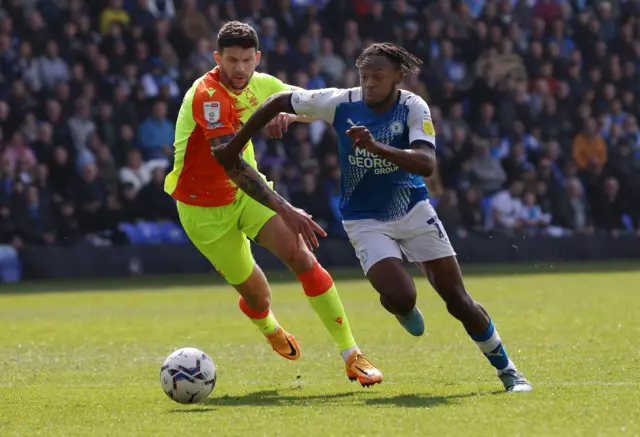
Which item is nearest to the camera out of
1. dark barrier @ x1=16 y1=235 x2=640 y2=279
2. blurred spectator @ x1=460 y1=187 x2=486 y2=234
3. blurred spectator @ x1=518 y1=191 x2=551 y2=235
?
dark barrier @ x1=16 y1=235 x2=640 y2=279

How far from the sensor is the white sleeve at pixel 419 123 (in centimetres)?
788

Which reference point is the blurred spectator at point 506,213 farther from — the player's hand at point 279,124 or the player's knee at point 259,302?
the player's hand at point 279,124

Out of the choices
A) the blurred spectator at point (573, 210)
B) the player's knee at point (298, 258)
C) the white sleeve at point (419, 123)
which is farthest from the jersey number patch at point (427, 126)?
the blurred spectator at point (573, 210)

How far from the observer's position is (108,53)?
21.9 m

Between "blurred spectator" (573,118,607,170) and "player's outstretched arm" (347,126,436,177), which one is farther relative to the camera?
"blurred spectator" (573,118,607,170)

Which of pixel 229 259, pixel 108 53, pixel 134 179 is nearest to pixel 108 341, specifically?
pixel 229 259

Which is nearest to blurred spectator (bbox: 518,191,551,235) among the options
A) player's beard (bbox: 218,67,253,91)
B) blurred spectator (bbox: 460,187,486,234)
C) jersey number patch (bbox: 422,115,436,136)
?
blurred spectator (bbox: 460,187,486,234)

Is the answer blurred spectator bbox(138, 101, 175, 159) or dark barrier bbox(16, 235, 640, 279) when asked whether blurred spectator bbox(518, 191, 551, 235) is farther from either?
blurred spectator bbox(138, 101, 175, 159)

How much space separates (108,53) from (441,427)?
16.4m

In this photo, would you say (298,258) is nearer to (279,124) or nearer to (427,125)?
(279,124)

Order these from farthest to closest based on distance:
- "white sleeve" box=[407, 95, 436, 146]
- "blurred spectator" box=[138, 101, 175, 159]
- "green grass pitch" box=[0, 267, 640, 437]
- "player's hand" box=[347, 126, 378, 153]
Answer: "blurred spectator" box=[138, 101, 175, 159] < "white sleeve" box=[407, 95, 436, 146] < "player's hand" box=[347, 126, 378, 153] < "green grass pitch" box=[0, 267, 640, 437]

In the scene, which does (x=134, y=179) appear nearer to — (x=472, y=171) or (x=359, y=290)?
(x=359, y=290)

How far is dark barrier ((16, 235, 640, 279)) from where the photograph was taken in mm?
20641

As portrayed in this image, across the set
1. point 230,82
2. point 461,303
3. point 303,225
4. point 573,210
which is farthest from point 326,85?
point 461,303
